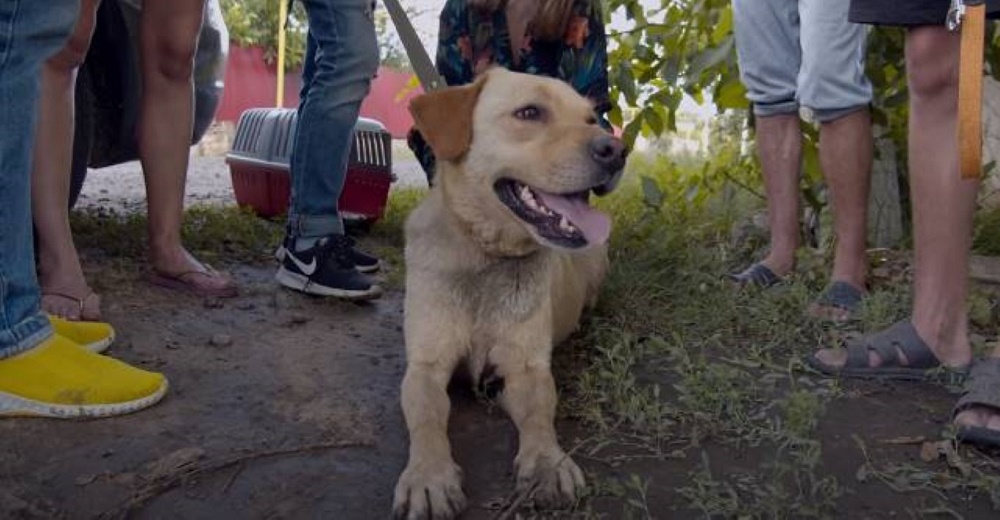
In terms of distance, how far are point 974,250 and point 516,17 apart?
7.86ft

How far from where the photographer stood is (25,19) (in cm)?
211

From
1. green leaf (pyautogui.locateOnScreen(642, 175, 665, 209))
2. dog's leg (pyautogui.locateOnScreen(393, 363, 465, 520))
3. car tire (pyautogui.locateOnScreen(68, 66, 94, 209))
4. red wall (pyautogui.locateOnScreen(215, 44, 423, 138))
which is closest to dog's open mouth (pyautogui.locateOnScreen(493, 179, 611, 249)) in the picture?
dog's leg (pyautogui.locateOnScreen(393, 363, 465, 520))

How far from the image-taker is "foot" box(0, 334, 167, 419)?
222cm

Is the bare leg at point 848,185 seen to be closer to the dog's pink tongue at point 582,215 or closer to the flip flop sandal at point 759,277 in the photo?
the flip flop sandal at point 759,277

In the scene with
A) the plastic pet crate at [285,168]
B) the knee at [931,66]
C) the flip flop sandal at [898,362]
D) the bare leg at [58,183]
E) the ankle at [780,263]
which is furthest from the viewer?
the plastic pet crate at [285,168]

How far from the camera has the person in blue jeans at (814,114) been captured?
11.0 ft

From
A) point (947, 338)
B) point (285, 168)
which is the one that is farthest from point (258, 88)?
point (947, 338)

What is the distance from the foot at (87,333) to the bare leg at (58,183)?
18 cm

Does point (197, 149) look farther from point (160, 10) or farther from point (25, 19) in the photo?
point (25, 19)

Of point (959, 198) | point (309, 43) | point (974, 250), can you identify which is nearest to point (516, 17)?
point (309, 43)

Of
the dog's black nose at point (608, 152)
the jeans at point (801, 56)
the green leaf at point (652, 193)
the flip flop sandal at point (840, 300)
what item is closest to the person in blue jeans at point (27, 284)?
the dog's black nose at point (608, 152)

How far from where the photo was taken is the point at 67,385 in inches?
89.1

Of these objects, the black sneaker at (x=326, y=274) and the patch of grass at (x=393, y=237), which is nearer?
the black sneaker at (x=326, y=274)

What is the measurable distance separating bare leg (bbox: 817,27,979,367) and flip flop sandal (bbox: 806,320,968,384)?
3 cm
